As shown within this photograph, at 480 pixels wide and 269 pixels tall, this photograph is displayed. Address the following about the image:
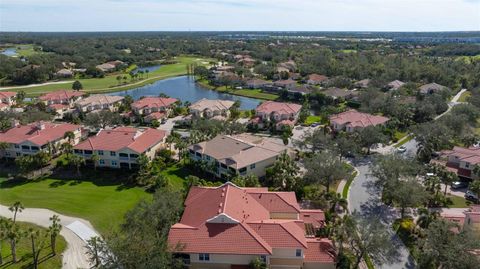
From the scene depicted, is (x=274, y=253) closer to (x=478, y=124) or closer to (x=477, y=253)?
(x=477, y=253)

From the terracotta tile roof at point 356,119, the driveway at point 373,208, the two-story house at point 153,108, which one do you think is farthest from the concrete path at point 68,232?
the terracotta tile roof at point 356,119

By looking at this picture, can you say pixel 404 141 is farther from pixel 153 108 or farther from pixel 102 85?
pixel 102 85

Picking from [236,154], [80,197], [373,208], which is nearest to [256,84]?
[236,154]

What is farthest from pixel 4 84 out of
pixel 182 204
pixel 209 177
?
pixel 182 204

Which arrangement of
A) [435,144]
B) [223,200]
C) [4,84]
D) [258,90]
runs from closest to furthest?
[223,200], [435,144], [258,90], [4,84]

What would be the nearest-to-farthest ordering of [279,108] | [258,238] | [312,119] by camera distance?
[258,238]
[279,108]
[312,119]

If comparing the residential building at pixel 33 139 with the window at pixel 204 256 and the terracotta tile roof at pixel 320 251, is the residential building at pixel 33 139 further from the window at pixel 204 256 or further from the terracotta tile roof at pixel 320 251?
the terracotta tile roof at pixel 320 251

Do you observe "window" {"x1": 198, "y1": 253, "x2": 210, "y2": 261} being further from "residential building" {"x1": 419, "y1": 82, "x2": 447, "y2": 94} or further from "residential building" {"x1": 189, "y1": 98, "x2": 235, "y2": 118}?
"residential building" {"x1": 419, "y1": 82, "x2": 447, "y2": 94}
